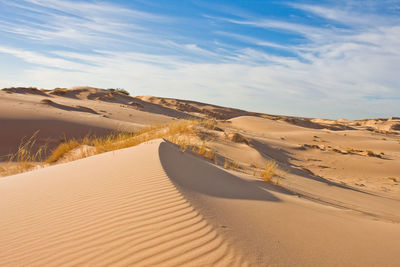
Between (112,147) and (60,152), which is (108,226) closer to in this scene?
(112,147)

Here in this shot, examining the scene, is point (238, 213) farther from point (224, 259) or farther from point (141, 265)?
point (141, 265)

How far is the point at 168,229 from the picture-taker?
203 centimetres

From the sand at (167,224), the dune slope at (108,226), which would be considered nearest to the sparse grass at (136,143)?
the sand at (167,224)

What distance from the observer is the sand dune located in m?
1.79

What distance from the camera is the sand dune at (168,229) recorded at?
1786mm

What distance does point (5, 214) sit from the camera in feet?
8.95

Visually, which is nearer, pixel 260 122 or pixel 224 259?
pixel 224 259

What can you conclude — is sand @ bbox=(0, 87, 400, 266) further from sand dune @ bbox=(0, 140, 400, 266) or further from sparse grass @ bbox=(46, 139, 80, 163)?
sparse grass @ bbox=(46, 139, 80, 163)

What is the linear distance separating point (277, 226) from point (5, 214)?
2492 mm

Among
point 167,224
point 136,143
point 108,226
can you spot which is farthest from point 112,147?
point 167,224

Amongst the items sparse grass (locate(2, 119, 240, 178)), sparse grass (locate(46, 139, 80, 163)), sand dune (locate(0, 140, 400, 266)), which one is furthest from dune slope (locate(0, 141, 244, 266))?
sparse grass (locate(46, 139, 80, 163))

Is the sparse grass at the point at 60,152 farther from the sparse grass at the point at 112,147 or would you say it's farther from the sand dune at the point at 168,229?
the sand dune at the point at 168,229

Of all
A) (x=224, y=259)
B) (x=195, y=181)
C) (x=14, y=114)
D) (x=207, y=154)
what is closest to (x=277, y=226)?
(x=224, y=259)

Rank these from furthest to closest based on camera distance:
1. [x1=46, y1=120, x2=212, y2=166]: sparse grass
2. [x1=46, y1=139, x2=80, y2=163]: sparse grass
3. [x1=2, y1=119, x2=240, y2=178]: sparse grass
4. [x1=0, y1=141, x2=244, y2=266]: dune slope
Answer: [x1=46, y1=139, x2=80, y2=163]: sparse grass → [x1=46, y1=120, x2=212, y2=166]: sparse grass → [x1=2, y1=119, x2=240, y2=178]: sparse grass → [x1=0, y1=141, x2=244, y2=266]: dune slope
